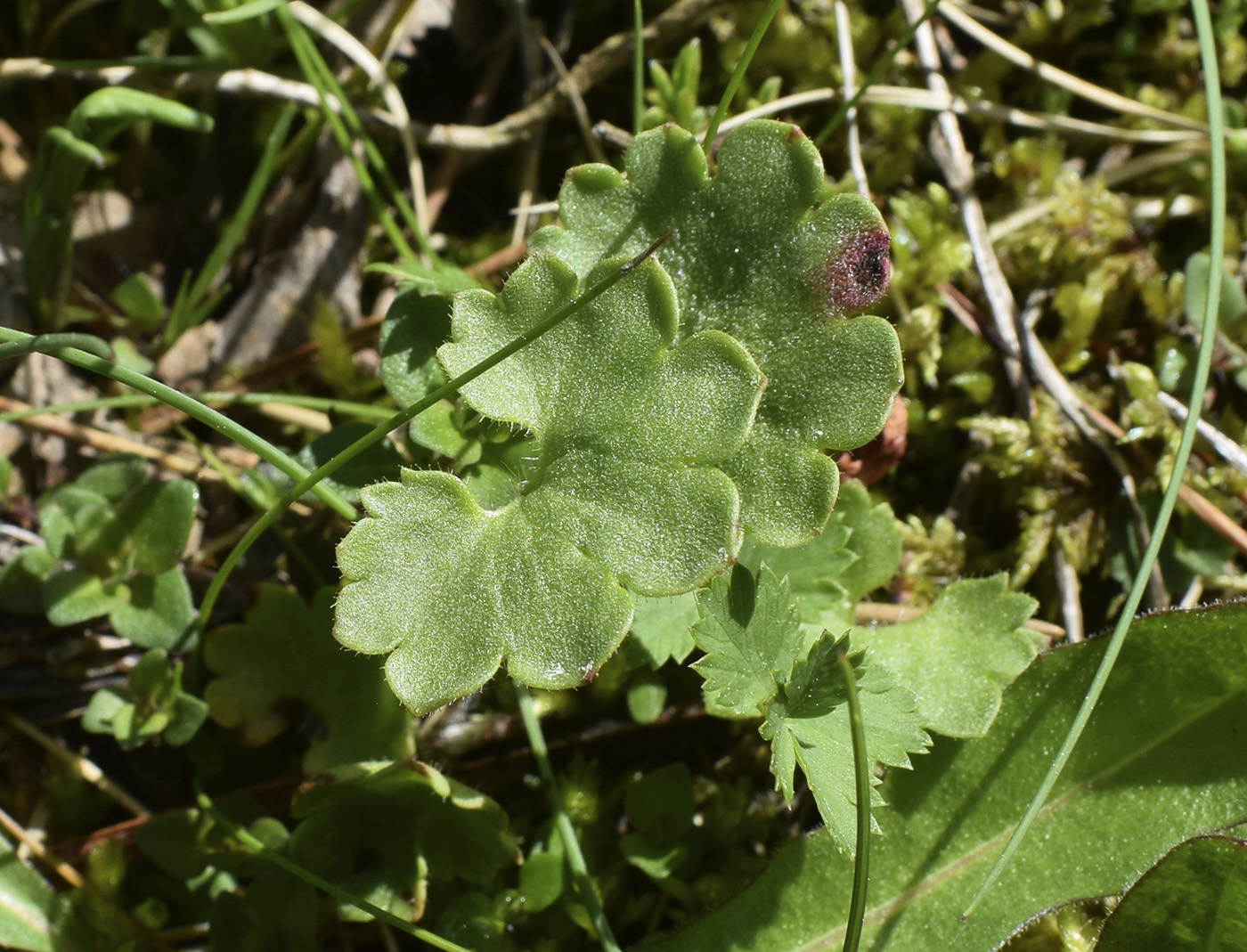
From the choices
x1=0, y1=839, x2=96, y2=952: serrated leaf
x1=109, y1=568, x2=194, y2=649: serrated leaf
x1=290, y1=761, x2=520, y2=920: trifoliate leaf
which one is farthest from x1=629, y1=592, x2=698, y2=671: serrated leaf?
x1=0, y1=839, x2=96, y2=952: serrated leaf

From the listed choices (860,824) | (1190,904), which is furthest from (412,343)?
(1190,904)

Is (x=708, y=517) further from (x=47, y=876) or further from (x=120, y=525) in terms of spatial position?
(x=47, y=876)

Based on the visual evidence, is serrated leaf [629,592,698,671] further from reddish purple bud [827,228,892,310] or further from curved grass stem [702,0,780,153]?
curved grass stem [702,0,780,153]

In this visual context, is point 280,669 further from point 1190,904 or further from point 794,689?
point 1190,904

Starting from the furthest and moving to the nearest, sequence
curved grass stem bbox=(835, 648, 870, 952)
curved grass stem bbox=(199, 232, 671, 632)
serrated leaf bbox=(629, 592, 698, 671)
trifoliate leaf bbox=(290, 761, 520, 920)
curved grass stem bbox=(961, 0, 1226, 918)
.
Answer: trifoliate leaf bbox=(290, 761, 520, 920) < serrated leaf bbox=(629, 592, 698, 671) < curved grass stem bbox=(961, 0, 1226, 918) < curved grass stem bbox=(199, 232, 671, 632) < curved grass stem bbox=(835, 648, 870, 952)

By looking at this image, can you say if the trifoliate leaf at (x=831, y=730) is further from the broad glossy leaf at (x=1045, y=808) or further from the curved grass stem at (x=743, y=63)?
the curved grass stem at (x=743, y=63)

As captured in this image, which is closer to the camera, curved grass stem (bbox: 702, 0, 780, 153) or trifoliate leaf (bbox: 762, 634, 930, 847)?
trifoliate leaf (bbox: 762, 634, 930, 847)

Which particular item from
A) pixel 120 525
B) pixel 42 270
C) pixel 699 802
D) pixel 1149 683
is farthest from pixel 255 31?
pixel 1149 683
